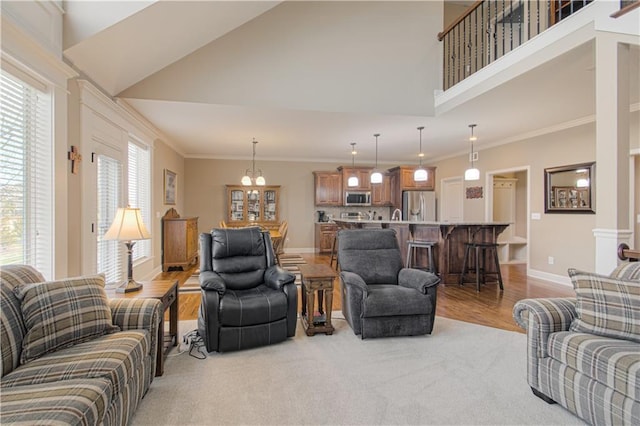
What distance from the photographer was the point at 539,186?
545 cm

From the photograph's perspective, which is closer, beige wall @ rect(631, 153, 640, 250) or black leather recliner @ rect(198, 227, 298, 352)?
black leather recliner @ rect(198, 227, 298, 352)

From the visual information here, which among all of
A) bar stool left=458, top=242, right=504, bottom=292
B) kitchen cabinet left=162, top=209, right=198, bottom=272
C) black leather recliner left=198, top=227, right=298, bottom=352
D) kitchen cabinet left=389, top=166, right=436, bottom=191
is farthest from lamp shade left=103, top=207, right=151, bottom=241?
kitchen cabinet left=389, top=166, right=436, bottom=191

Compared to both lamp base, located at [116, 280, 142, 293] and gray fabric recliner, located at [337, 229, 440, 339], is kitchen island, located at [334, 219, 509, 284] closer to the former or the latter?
gray fabric recliner, located at [337, 229, 440, 339]

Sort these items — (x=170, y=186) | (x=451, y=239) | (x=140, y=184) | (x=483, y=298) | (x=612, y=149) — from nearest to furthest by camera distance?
(x=612, y=149) < (x=483, y=298) < (x=140, y=184) < (x=451, y=239) < (x=170, y=186)

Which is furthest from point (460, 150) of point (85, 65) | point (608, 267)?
point (85, 65)

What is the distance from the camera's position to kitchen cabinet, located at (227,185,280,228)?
8.04 meters

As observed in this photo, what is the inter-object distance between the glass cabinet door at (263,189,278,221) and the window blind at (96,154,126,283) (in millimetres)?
4278

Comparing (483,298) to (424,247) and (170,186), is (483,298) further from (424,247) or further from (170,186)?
(170,186)

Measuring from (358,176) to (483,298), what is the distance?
186 inches

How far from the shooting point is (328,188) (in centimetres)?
835

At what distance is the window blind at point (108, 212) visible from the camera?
140 inches

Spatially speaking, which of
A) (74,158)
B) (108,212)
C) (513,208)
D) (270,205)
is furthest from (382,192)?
(74,158)

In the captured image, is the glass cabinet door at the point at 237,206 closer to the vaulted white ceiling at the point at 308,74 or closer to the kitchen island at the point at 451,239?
the vaulted white ceiling at the point at 308,74

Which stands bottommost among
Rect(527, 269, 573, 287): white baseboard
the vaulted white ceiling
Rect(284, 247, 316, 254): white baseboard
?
Rect(527, 269, 573, 287): white baseboard
